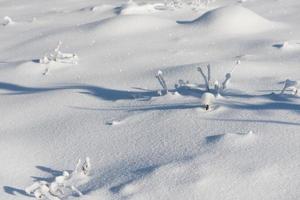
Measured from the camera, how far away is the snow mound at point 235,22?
4.11 meters

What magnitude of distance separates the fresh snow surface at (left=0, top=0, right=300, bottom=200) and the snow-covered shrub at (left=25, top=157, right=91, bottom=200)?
0.03m

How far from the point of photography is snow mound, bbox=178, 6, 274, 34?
13.5ft

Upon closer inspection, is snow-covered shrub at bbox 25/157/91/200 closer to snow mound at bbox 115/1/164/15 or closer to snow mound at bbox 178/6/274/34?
snow mound at bbox 178/6/274/34

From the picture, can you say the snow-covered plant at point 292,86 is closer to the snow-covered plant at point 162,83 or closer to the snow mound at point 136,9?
the snow-covered plant at point 162,83

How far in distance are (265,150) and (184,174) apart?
0.34 meters

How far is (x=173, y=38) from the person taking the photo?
13.6ft

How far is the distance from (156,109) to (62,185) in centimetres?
69

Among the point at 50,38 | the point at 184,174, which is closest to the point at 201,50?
the point at 50,38

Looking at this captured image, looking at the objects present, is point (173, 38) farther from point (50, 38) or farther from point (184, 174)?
point (184, 174)

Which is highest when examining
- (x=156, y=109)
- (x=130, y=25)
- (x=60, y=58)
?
(x=130, y=25)

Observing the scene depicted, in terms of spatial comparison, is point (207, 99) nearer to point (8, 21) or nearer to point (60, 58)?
point (60, 58)

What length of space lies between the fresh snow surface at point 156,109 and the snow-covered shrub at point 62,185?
0.03m

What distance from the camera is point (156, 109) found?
2625mm

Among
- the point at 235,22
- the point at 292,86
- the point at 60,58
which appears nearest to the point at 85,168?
the point at 292,86
